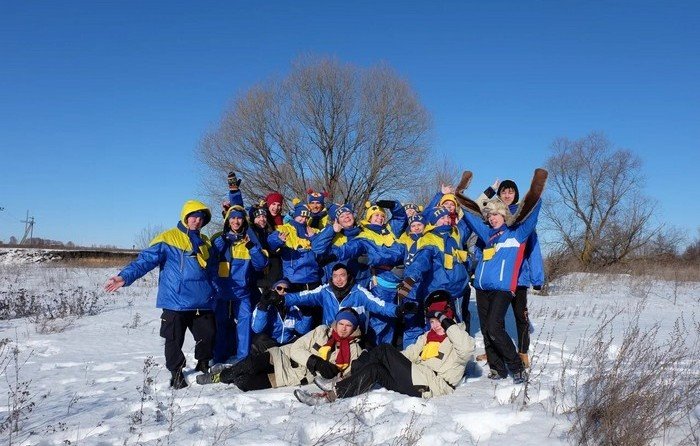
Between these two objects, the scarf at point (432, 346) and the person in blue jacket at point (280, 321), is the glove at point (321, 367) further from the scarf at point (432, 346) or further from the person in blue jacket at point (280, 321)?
the person in blue jacket at point (280, 321)

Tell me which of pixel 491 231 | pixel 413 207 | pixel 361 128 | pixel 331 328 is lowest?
pixel 331 328

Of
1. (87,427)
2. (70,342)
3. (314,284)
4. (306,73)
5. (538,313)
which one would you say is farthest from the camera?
(306,73)

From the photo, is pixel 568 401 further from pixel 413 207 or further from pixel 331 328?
pixel 413 207

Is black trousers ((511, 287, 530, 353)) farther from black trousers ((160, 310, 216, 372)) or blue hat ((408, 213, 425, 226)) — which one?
black trousers ((160, 310, 216, 372))

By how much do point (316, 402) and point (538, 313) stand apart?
5.97 metres

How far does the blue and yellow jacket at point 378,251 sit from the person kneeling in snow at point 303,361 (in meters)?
0.98

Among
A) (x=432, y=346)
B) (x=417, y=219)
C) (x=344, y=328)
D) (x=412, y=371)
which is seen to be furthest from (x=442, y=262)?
(x=412, y=371)

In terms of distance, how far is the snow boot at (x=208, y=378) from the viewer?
4941 mm

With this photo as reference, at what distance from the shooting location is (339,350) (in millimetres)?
5004

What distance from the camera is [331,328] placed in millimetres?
5125

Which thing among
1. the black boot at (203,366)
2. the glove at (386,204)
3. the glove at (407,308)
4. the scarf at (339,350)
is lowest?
the black boot at (203,366)

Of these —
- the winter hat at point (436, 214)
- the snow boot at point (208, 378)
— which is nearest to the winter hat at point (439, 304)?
the winter hat at point (436, 214)

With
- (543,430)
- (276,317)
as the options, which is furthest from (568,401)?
(276,317)

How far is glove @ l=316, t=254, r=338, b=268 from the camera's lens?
6.10 m
